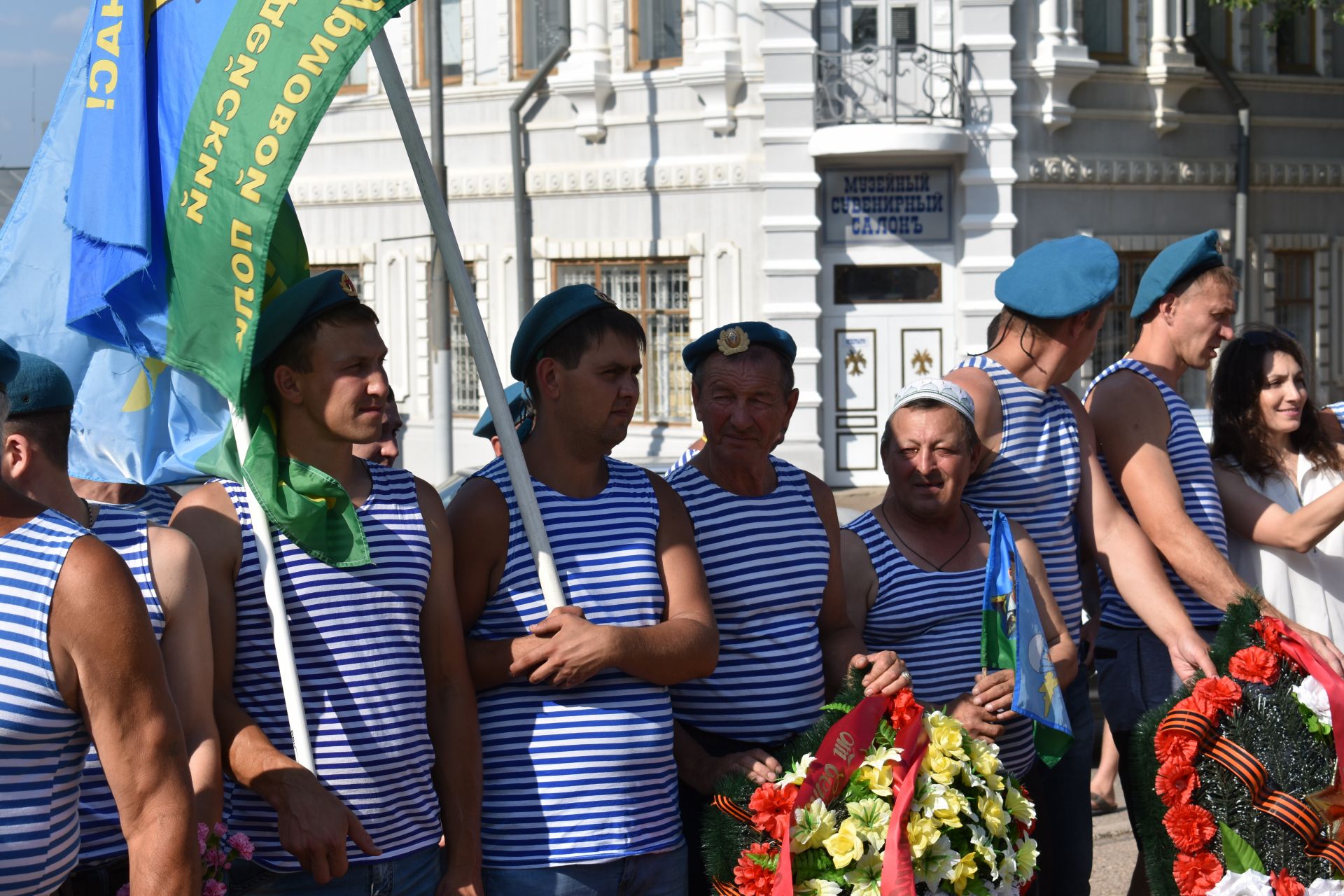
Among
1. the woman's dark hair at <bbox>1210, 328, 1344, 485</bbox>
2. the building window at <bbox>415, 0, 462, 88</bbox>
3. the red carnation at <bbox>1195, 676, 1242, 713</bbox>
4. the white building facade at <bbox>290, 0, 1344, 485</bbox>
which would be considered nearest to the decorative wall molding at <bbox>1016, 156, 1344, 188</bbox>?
the white building facade at <bbox>290, 0, 1344, 485</bbox>

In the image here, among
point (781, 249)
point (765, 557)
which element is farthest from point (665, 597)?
point (781, 249)

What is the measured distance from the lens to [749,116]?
751 inches

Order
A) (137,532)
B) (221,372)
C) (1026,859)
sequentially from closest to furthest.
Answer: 1. (137,532)
2. (221,372)
3. (1026,859)

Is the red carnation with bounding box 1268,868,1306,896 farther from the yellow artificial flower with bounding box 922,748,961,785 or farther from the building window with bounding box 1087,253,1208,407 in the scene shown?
the building window with bounding box 1087,253,1208,407

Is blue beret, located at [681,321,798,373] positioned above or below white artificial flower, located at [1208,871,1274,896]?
above

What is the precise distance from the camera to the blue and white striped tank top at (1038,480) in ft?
14.5

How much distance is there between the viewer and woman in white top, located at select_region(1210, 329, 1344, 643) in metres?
5.04

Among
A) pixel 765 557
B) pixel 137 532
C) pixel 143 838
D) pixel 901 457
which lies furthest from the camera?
pixel 901 457

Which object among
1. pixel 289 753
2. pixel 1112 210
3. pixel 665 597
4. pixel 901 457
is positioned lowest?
pixel 289 753

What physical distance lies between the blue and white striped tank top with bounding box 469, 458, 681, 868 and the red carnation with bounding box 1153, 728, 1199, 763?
1304 millimetres

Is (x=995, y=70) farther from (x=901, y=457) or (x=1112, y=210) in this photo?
(x=901, y=457)

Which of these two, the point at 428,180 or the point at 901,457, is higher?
the point at 428,180

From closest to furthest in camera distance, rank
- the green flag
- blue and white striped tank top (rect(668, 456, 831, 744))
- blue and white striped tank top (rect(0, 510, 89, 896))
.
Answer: blue and white striped tank top (rect(0, 510, 89, 896)) < the green flag < blue and white striped tank top (rect(668, 456, 831, 744))

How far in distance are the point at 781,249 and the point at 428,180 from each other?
610 inches
